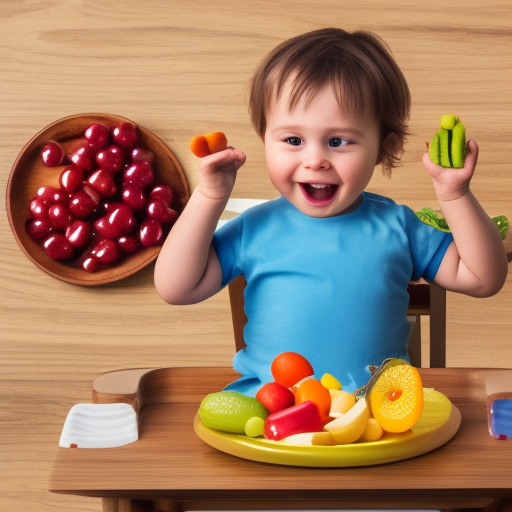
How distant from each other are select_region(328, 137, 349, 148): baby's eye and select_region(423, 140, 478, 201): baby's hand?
0.28 feet

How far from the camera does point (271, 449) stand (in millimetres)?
701

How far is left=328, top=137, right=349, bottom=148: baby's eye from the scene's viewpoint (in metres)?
0.90

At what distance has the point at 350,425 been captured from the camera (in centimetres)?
71

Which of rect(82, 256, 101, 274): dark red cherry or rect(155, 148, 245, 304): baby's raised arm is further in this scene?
rect(82, 256, 101, 274): dark red cherry

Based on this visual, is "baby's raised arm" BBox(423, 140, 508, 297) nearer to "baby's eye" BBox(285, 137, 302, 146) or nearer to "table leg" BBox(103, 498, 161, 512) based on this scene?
"baby's eye" BBox(285, 137, 302, 146)

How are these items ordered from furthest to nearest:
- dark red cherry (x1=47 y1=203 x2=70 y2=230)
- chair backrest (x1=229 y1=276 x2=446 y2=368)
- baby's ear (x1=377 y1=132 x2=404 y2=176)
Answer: dark red cherry (x1=47 y1=203 x2=70 y2=230)
chair backrest (x1=229 y1=276 x2=446 y2=368)
baby's ear (x1=377 y1=132 x2=404 y2=176)

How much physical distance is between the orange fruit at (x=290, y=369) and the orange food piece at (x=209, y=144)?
0.69 feet

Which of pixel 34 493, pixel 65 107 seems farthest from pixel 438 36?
pixel 34 493

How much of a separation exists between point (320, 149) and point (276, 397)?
258 mm

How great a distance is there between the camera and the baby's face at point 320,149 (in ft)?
2.88

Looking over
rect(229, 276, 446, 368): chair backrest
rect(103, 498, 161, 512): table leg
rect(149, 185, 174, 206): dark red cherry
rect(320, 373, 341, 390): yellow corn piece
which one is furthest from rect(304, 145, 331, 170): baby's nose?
rect(149, 185, 174, 206): dark red cherry

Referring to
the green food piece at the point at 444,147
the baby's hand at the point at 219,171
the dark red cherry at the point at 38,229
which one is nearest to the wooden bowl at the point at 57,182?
the dark red cherry at the point at 38,229

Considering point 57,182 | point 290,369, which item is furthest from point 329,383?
point 57,182

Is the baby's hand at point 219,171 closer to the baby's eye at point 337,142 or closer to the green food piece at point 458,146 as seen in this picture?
the baby's eye at point 337,142
